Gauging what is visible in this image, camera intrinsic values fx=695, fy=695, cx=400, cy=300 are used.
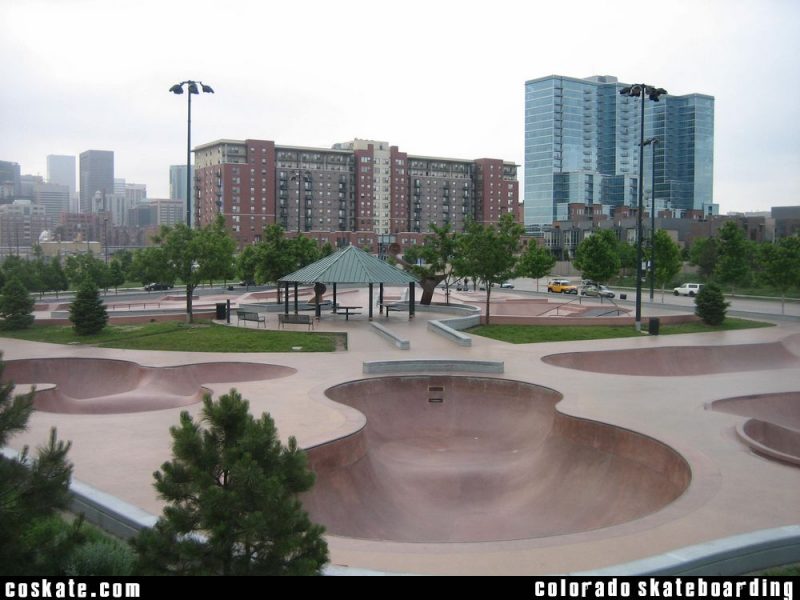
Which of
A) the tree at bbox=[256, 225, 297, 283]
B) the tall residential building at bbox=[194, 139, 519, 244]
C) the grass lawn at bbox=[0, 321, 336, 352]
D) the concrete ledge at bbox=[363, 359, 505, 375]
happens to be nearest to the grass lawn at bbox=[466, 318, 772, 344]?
the concrete ledge at bbox=[363, 359, 505, 375]

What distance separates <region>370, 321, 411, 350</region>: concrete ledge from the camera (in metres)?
24.7

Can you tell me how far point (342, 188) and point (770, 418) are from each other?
117 m

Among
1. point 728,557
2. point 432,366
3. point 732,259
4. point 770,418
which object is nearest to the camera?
point 728,557

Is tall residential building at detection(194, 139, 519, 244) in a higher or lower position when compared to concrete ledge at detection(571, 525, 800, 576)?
higher

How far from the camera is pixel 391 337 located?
26.6 metres

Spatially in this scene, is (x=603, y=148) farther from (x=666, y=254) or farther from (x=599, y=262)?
(x=599, y=262)

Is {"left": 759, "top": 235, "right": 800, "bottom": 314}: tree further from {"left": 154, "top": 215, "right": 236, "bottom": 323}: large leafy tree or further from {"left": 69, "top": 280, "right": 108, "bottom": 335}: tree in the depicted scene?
{"left": 69, "top": 280, "right": 108, "bottom": 335}: tree

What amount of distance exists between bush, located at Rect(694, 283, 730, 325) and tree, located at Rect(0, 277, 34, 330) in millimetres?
30764

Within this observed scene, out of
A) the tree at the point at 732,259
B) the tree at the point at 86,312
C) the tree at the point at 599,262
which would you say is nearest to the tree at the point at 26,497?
the tree at the point at 86,312

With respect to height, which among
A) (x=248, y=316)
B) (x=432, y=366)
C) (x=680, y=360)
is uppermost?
(x=248, y=316)

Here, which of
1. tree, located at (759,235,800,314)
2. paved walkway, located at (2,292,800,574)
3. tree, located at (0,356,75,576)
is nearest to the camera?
tree, located at (0,356,75,576)

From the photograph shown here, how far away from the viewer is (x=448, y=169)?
143 m

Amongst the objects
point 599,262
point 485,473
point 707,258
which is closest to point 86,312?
point 485,473
